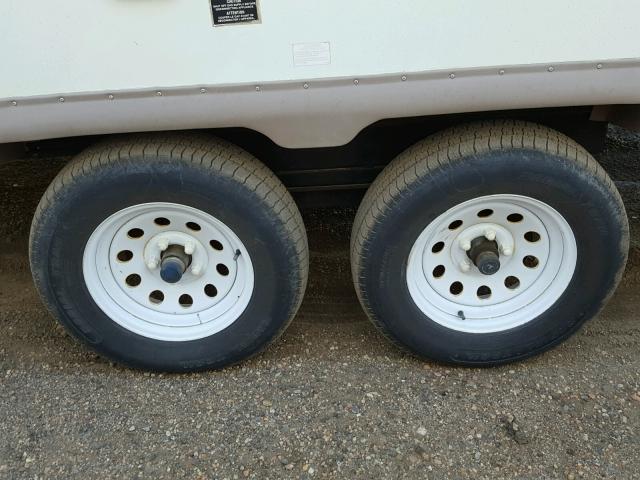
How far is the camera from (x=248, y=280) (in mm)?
2586

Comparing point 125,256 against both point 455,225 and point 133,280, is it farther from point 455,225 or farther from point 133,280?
point 455,225

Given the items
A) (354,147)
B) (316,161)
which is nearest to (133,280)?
(316,161)

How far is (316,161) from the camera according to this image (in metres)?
Answer: 2.80

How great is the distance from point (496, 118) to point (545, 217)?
1.41 feet

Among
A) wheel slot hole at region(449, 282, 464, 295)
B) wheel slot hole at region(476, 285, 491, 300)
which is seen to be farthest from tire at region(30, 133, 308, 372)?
wheel slot hole at region(476, 285, 491, 300)

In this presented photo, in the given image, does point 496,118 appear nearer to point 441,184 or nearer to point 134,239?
point 441,184

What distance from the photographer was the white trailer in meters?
2.02

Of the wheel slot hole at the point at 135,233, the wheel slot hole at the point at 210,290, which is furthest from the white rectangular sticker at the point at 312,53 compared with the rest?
the wheel slot hole at the point at 210,290

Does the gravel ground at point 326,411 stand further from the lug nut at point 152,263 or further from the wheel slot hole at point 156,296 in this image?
the lug nut at point 152,263

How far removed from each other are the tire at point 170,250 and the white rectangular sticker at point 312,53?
51cm

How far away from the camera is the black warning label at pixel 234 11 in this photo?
199cm

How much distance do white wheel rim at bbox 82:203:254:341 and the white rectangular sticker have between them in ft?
2.35

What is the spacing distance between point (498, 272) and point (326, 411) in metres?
0.92

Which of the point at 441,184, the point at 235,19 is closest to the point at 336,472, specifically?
the point at 441,184
